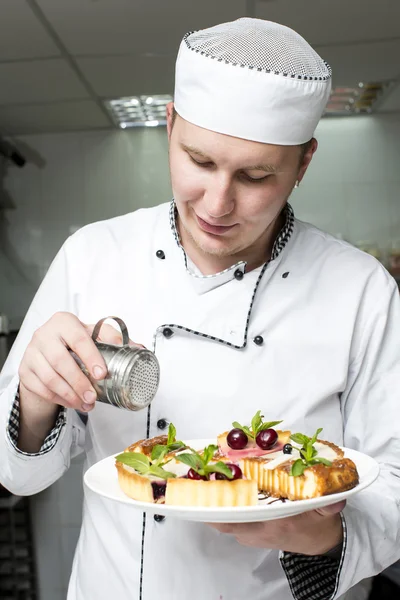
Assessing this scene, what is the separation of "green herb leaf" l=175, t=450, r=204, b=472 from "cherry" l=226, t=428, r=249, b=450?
0.14 meters

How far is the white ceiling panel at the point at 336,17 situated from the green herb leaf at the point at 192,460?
2330 millimetres

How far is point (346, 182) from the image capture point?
3.19 metres

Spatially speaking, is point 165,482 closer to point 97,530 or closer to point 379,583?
point 97,530

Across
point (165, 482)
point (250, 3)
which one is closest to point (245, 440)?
point (165, 482)

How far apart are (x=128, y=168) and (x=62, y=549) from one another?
5.64 feet

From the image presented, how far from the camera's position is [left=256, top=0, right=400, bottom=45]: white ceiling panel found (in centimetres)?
281

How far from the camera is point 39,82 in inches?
127

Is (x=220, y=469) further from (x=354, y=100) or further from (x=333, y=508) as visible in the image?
(x=354, y=100)

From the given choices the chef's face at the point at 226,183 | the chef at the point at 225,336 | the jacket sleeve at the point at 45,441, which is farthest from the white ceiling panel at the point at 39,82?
the chef's face at the point at 226,183

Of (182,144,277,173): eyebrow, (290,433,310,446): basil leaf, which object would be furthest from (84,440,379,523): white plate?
(182,144,277,173): eyebrow

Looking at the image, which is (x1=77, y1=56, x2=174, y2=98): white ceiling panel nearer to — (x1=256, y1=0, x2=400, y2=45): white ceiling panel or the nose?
(x1=256, y1=0, x2=400, y2=45): white ceiling panel

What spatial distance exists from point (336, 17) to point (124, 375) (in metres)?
2.34

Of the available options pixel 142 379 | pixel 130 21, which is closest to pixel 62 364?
pixel 142 379

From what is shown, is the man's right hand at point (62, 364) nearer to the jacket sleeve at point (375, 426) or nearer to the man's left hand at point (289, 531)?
the man's left hand at point (289, 531)
